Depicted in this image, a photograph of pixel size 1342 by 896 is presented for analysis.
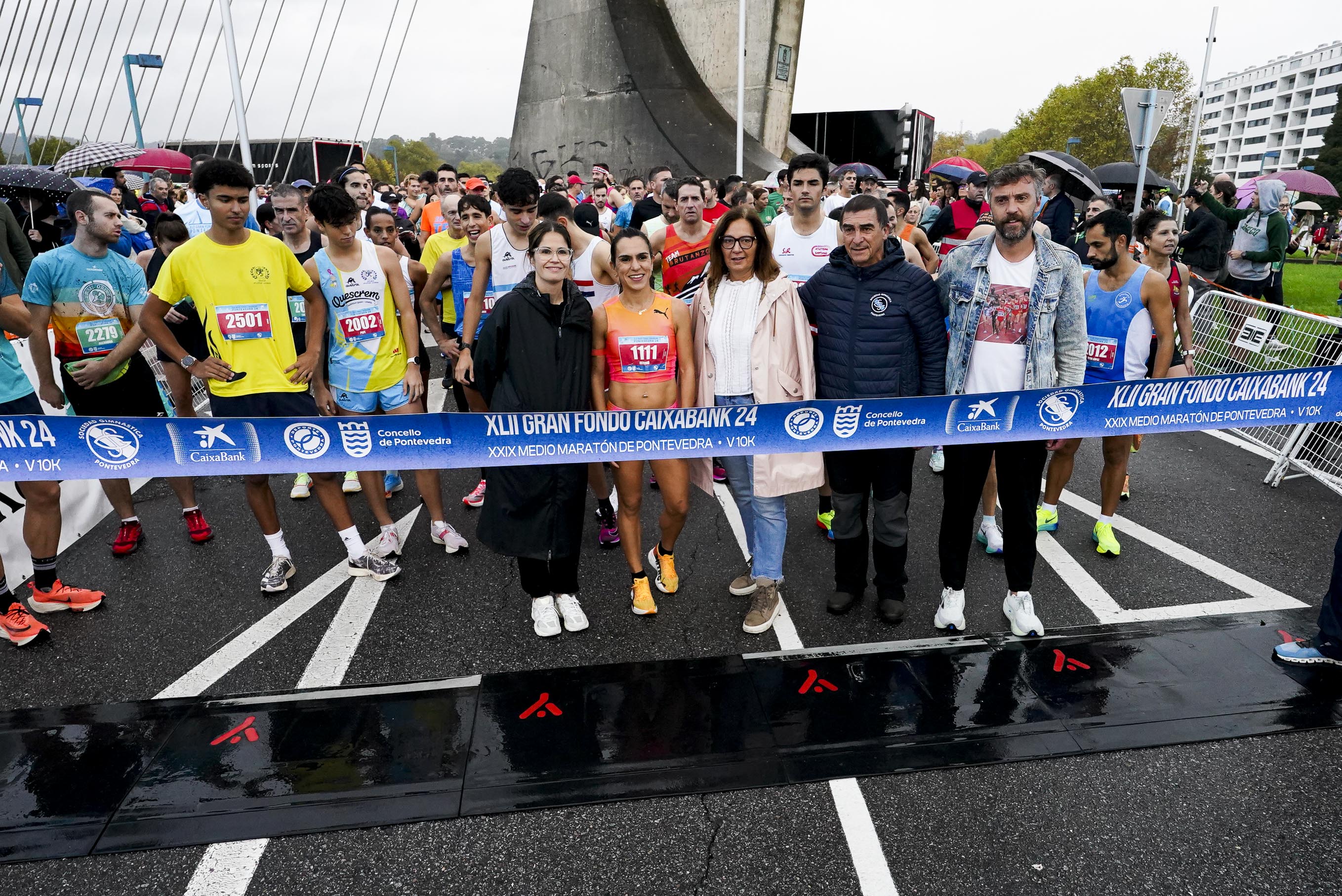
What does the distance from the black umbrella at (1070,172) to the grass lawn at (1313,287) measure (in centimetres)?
444

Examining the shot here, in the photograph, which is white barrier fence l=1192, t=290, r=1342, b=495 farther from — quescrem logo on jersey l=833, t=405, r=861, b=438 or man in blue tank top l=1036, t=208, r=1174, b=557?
quescrem logo on jersey l=833, t=405, r=861, b=438

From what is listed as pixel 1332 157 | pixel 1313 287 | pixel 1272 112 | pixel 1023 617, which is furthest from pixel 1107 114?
pixel 1272 112

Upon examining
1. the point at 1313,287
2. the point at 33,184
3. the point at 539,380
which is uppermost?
the point at 33,184

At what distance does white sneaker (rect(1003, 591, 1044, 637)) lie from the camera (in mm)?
3863

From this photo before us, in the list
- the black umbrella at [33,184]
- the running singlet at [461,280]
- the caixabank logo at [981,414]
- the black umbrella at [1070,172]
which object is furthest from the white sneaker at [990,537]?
the black umbrella at [33,184]

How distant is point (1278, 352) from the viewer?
6.28 m

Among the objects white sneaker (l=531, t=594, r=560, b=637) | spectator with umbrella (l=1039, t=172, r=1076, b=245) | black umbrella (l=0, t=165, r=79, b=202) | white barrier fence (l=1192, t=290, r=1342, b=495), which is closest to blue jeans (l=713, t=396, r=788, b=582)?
white sneaker (l=531, t=594, r=560, b=637)

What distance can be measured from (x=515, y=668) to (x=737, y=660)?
1063 mm

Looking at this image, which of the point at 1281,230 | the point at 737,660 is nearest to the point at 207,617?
the point at 737,660

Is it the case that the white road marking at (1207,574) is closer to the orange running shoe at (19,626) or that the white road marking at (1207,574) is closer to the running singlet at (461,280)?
the running singlet at (461,280)

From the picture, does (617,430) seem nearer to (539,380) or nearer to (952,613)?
(539,380)

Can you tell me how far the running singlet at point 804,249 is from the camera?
16.3 feet

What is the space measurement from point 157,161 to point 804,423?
1872cm

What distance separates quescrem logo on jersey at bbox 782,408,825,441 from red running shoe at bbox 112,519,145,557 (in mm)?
4371
